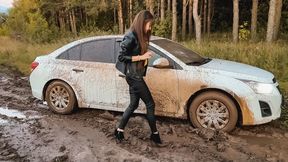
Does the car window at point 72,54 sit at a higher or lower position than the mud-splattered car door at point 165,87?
higher

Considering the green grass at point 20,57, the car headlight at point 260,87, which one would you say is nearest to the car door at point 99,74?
the car headlight at point 260,87

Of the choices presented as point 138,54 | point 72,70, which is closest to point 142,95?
point 138,54

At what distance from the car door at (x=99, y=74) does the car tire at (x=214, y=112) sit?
1.63 meters

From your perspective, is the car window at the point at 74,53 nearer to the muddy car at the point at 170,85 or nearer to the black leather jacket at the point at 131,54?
the muddy car at the point at 170,85

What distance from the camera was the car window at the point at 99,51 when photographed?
7.95 m

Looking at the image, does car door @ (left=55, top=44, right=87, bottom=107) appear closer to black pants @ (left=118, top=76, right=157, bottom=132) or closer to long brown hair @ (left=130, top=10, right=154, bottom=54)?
black pants @ (left=118, top=76, right=157, bottom=132)

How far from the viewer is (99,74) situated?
25.9ft

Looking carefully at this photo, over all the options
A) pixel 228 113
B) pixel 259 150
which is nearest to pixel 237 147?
pixel 259 150

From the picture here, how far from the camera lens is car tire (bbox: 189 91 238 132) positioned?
6.86 metres

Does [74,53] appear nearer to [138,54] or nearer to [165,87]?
[165,87]

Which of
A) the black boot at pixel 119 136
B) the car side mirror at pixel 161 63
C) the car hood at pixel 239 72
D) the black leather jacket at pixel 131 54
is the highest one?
the black leather jacket at pixel 131 54

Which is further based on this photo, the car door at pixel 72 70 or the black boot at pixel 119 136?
the car door at pixel 72 70

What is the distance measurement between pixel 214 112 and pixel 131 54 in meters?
1.86

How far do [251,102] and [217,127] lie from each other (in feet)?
2.36
